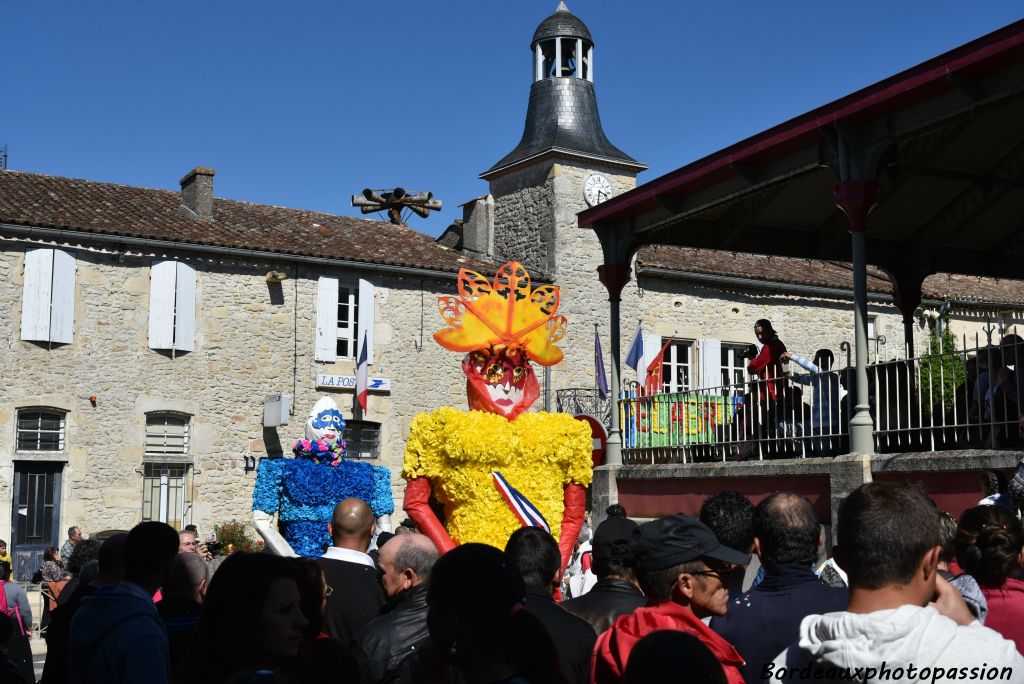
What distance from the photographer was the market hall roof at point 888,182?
29.1 feet

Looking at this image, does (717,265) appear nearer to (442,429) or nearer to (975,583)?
(442,429)

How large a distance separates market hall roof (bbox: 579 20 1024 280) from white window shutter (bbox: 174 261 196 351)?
10303 millimetres

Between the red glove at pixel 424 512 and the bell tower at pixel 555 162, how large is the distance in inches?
700

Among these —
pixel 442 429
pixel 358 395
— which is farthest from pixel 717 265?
pixel 442 429

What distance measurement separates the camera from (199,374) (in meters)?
21.1

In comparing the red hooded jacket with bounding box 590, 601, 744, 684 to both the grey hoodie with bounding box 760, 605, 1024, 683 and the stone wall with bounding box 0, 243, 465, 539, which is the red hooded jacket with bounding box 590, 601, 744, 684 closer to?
the grey hoodie with bounding box 760, 605, 1024, 683

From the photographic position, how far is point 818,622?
8.00ft

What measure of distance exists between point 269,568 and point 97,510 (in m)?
18.6

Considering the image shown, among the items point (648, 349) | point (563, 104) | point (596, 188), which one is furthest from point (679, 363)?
point (563, 104)

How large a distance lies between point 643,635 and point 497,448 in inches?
162

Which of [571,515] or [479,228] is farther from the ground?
[479,228]

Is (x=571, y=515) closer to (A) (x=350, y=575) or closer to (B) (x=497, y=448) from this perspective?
(B) (x=497, y=448)

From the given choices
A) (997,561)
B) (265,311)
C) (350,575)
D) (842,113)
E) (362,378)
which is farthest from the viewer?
(362,378)

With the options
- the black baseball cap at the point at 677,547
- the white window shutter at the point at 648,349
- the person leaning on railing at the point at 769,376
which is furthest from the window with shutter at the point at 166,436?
the black baseball cap at the point at 677,547
